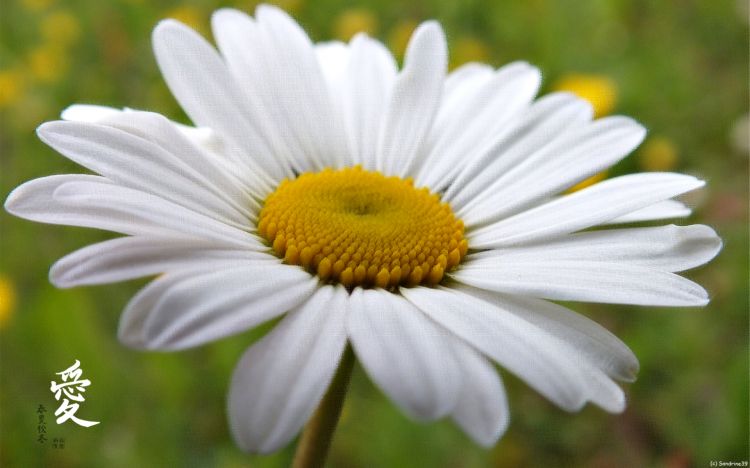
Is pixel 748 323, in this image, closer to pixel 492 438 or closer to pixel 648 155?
pixel 648 155

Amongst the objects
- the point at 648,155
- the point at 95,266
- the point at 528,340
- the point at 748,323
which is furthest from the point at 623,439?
the point at 95,266

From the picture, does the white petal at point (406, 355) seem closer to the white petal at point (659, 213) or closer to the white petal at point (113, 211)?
the white petal at point (113, 211)

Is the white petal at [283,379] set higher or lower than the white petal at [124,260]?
lower

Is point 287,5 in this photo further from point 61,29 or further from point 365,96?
point 365,96

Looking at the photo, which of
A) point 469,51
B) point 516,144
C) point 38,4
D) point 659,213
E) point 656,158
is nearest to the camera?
point 659,213

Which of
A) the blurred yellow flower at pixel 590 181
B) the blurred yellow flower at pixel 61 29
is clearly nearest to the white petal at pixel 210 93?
the blurred yellow flower at pixel 590 181

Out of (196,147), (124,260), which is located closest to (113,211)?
(124,260)

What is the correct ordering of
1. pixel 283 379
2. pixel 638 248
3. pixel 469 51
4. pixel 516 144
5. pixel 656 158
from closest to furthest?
pixel 283 379 → pixel 638 248 → pixel 516 144 → pixel 656 158 → pixel 469 51
